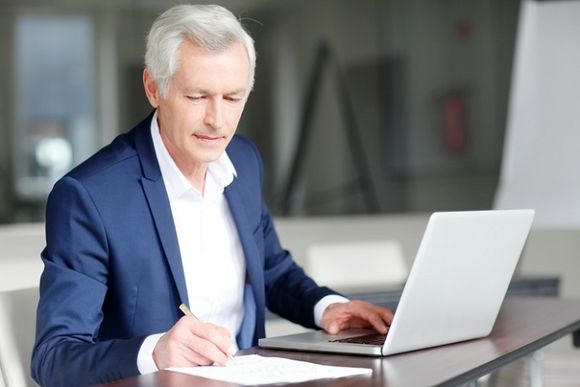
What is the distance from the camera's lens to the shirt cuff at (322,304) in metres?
2.23

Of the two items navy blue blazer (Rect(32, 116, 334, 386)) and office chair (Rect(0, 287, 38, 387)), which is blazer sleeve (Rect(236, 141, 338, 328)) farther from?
office chair (Rect(0, 287, 38, 387))

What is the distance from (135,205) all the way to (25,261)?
442 mm

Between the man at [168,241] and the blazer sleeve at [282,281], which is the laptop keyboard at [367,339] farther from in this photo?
the blazer sleeve at [282,281]

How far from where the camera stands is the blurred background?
8195mm

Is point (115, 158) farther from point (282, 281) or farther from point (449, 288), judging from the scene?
point (449, 288)

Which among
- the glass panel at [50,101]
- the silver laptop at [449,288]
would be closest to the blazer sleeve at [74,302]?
the silver laptop at [449,288]

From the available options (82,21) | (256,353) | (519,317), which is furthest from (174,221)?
(82,21)

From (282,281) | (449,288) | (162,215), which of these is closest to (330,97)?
(282,281)

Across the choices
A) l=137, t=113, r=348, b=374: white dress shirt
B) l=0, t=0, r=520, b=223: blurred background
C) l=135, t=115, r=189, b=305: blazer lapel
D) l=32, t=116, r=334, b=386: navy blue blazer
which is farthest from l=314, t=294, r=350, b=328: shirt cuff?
l=0, t=0, r=520, b=223: blurred background

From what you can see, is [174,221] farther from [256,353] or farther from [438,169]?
[438,169]

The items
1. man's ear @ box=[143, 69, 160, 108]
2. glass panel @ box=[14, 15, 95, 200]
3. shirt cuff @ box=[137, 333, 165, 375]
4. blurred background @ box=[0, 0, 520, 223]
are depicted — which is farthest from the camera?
glass panel @ box=[14, 15, 95, 200]

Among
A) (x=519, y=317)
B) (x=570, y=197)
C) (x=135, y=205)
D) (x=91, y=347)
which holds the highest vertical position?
(x=135, y=205)

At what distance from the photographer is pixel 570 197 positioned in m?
4.75

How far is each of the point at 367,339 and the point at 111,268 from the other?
1.63ft
